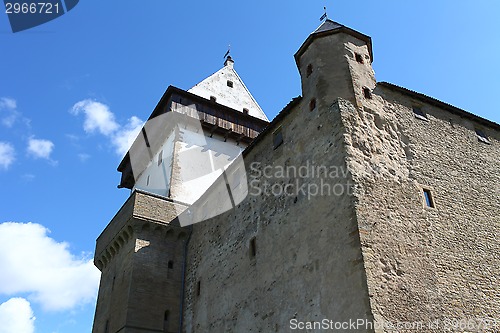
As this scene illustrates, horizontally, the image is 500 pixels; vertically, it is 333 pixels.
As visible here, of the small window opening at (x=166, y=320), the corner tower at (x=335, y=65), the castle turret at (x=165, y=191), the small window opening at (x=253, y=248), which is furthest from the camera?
the castle turret at (x=165, y=191)

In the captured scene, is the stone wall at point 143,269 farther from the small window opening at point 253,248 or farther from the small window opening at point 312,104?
the small window opening at point 312,104

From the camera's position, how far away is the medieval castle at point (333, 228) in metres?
9.97

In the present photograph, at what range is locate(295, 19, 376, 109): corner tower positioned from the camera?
12.6 m

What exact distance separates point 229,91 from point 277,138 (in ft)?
42.2

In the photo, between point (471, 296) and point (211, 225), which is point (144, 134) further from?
point (471, 296)

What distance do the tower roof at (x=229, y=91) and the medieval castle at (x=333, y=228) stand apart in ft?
25.6

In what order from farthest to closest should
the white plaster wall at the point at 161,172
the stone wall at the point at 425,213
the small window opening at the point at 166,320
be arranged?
the white plaster wall at the point at 161,172 < the small window opening at the point at 166,320 < the stone wall at the point at 425,213

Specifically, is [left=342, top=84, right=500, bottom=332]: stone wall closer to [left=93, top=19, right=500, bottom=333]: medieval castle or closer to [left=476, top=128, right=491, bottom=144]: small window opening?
[left=93, top=19, right=500, bottom=333]: medieval castle

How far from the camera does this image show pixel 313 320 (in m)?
10.4

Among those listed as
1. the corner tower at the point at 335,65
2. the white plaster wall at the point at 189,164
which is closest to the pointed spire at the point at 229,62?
the white plaster wall at the point at 189,164

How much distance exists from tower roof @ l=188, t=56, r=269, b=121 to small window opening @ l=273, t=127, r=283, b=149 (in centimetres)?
1093

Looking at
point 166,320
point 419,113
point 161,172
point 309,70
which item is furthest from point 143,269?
point 419,113

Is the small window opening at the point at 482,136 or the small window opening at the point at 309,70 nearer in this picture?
the small window opening at the point at 309,70

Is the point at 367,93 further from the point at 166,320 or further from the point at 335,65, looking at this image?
the point at 166,320
